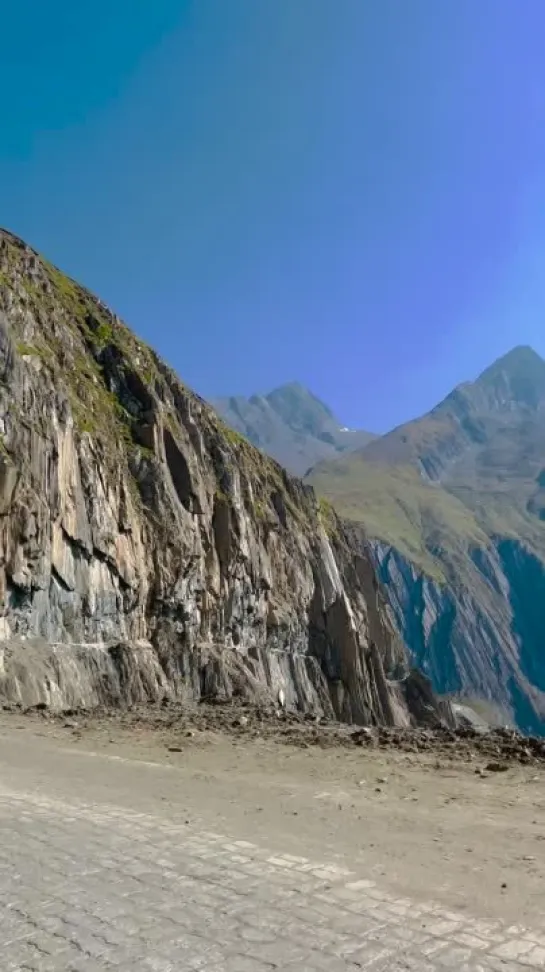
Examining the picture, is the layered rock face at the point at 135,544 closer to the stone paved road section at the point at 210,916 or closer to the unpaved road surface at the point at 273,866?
the unpaved road surface at the point at 273,866

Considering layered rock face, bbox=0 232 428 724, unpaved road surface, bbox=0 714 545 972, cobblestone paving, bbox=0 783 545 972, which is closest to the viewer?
cobblestone paving, bbox=0 783 545 972

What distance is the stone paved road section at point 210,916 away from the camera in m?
4.84

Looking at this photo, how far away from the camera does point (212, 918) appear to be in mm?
5574

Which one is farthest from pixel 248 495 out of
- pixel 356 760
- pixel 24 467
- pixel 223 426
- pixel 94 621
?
pixel 356 760

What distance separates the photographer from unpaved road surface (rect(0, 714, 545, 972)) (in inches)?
197

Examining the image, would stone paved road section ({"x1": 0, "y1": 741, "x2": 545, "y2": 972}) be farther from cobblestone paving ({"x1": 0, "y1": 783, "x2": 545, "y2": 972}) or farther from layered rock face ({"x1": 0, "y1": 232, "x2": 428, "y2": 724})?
layered rock face ({"x1": 0, "y1": 232, "x2": 428, "y2": 724})

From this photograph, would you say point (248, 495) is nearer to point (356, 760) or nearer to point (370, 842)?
point (356, 760)

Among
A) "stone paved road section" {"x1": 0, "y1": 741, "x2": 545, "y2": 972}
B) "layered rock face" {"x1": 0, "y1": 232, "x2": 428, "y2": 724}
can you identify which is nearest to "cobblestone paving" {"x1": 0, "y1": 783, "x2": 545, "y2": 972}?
"stone paved road section" {"x1": 0, "y1": 741, "x2": 545, "y2": 972}

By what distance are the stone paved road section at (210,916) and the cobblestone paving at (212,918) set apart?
0.01 m

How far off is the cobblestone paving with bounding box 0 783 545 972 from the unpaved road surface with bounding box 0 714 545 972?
0.02 m

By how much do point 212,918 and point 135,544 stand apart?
3859cm

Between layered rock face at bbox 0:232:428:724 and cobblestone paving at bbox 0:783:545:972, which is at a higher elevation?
layered rock face at bbox 0:232:428:724

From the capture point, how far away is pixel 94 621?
125ft

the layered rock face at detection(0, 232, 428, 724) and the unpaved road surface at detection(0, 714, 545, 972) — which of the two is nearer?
the unpaved road surface at detection(0, 714, 545, 972)
